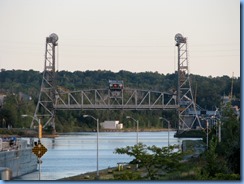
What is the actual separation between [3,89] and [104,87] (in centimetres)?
1465

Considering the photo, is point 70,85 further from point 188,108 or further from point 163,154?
point 163,154

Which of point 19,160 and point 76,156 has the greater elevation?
point 19,160

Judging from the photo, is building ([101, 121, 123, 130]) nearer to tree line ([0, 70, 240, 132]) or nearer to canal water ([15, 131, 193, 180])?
canal water ([15, 131, 193, 180])

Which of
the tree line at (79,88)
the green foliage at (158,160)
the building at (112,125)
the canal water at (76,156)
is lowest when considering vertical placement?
the canal water at (76,156)

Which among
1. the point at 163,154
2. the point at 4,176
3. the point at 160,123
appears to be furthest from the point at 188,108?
the point at 4,176

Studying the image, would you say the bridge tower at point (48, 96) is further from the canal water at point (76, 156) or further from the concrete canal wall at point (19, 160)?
the concrete canal wall at point (19, 160)

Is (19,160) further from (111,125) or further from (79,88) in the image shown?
(79,88)

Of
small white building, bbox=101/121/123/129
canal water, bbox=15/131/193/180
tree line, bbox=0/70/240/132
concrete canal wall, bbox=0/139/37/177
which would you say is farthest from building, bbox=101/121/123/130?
concrete canal wall, bbox=0/139/37/177

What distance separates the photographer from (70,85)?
9806 centimetres

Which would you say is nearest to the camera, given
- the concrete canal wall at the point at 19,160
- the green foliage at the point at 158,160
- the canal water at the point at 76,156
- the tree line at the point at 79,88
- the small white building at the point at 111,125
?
the green foliage at the point at 158,160

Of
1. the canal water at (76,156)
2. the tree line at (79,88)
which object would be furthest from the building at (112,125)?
the tree line at (79,88)

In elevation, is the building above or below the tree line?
below

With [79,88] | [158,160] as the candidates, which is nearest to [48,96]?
[79,88]

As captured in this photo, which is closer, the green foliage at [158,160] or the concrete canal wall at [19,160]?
the green foliage at [158,160]
